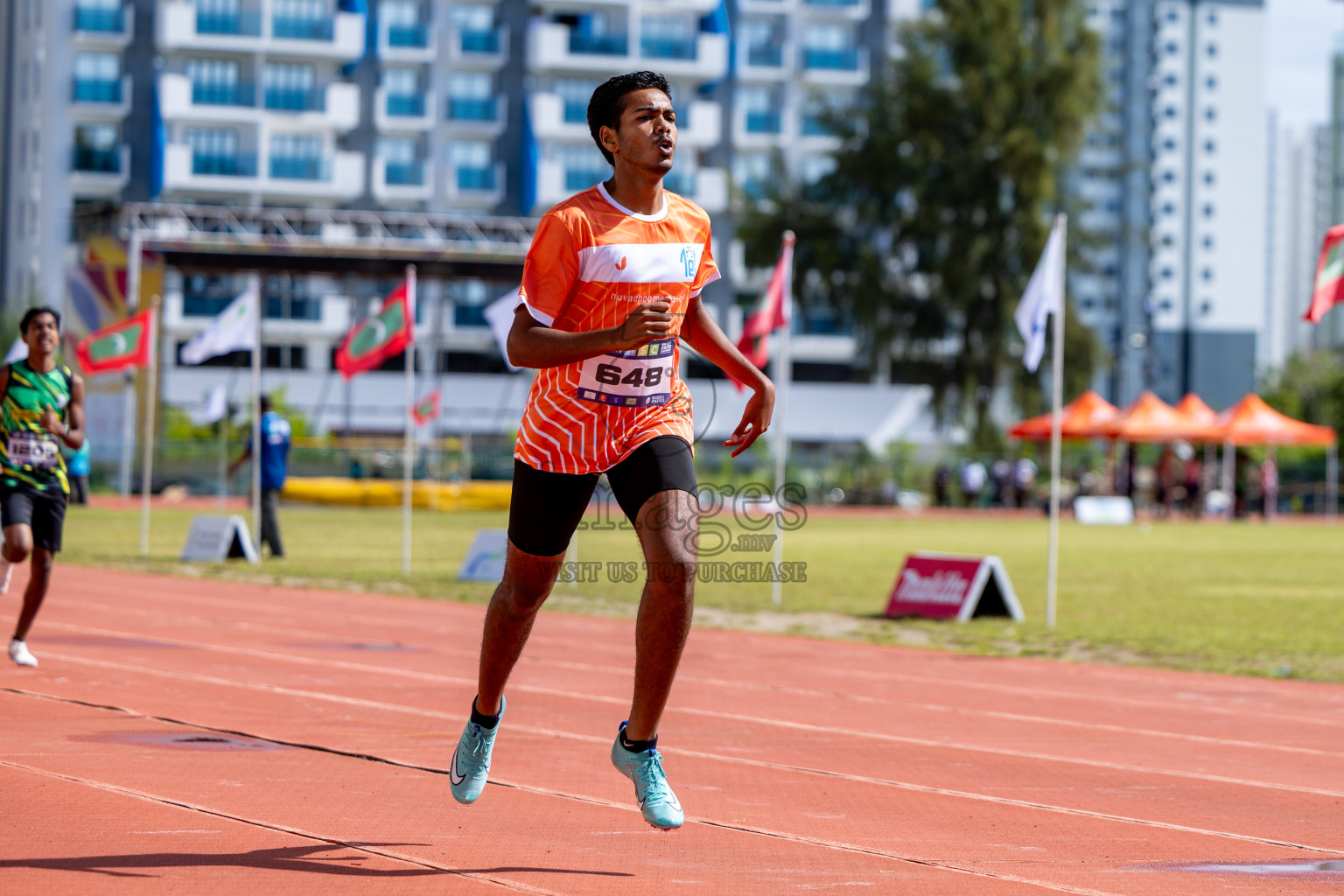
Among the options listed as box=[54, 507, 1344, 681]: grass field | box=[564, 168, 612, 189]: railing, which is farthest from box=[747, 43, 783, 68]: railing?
box=[54, 507, 1344, 681]: grass field

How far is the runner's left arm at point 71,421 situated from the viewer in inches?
343

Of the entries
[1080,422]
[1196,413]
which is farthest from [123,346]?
[1196,413]

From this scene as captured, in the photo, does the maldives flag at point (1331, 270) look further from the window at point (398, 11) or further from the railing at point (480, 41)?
the window at point (398, 11)

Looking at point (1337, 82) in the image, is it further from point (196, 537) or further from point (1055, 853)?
point (1055, 853)

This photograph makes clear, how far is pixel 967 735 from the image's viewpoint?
8016 mm

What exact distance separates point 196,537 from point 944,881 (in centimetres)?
1734

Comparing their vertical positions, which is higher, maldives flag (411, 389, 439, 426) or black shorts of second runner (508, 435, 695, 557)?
black shorts of second runner (508, 435, 695, 557)

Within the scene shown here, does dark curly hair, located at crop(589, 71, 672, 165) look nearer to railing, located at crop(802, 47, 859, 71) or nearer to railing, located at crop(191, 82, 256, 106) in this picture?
railing, located at crop(191, 82, 256, 106)

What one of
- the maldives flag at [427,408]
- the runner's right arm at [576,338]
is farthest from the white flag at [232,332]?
the runner's right arm at [576,338]

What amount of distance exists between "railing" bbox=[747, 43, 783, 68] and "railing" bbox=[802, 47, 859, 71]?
1064 mm

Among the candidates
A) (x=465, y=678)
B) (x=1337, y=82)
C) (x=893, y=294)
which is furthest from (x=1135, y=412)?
(x=1337, y=82)

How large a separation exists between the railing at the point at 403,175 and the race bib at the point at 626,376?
209ft

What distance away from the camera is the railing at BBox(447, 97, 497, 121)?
221 feet

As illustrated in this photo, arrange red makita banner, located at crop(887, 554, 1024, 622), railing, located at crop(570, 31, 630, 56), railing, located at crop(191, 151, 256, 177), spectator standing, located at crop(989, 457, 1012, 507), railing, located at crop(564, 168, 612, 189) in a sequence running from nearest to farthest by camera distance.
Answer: red makita banner, located at crop(887, 554, 1024, 622) → spectator standing, located at crop(989, 457, 1012, 507) → railing, located at crop(191, 151, 256, 177) → railing, located at crop(564, 168, 612, 189) → railing, located at crop(570, 31, 630, 56)
